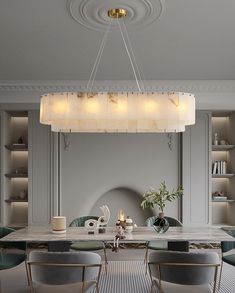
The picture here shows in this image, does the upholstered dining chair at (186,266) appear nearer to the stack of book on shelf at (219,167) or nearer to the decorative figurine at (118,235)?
the decorative figurine at (118,235)

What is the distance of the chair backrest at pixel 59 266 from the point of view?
9.29 ft

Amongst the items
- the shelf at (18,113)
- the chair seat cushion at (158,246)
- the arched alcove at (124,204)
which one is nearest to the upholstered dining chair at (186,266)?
the chair seat cushion at (158,246)

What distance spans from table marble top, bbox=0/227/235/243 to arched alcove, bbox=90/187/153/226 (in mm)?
2347

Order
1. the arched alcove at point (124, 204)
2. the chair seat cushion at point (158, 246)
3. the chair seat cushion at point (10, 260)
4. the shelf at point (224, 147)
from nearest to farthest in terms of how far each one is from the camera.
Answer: the chair seat cushion at point (10, 260), the chair seat cushion at point (158, 246), the shelf at point (224, 147), the arched alcove at point (124, 204)

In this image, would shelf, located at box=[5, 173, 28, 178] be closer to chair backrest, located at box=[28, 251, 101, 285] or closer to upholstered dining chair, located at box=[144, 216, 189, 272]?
upholstered dining chair, located at box=[144, 216, 189, 272]

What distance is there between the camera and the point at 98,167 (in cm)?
630

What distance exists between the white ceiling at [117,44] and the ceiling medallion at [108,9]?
0.07 meters

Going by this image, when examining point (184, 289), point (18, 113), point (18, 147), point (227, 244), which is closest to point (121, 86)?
point (18, 113)

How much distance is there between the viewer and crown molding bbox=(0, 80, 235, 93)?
18.7 ft

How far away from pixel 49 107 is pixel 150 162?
3.03 metres

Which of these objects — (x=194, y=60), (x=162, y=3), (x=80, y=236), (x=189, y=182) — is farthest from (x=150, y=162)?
(x=162, y=3)

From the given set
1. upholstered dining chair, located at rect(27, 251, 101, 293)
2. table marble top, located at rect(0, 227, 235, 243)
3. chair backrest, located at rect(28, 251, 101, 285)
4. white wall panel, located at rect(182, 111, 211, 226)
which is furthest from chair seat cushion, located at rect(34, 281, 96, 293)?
white wall panel, located at rect(182, 111, 211, 226)

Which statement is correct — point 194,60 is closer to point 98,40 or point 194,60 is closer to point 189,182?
point 98,40

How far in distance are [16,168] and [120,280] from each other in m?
3.24
